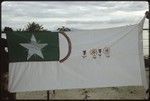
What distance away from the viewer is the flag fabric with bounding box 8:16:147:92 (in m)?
7.37

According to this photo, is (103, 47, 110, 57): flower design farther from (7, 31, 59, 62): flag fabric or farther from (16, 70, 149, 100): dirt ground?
(16, 70, 149, 100): dirt ground

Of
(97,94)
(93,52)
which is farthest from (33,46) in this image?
(97,94)

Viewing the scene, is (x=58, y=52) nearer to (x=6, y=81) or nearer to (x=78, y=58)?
(x=78, y=58)

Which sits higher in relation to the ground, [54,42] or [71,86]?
[54,42]

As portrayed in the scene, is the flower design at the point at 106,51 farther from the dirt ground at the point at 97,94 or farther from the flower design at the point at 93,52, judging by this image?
the dirt ground at the point at 97,94

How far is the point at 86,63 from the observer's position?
24.8 ft

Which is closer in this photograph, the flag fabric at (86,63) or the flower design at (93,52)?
the flag fabric at (86,63)

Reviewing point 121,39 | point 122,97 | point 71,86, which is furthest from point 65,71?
point 122,97

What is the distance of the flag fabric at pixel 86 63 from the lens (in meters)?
7.37

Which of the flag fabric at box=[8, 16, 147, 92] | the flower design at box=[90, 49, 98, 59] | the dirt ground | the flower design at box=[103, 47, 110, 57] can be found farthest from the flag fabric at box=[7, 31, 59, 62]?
the dirt ground

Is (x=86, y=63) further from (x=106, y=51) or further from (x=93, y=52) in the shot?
(x=106, y=51)

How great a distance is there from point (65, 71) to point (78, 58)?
390 mm

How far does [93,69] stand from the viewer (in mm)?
7598

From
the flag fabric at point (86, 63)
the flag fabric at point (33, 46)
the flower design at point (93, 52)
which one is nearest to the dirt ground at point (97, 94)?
the flag fabric at point (86, 63)
